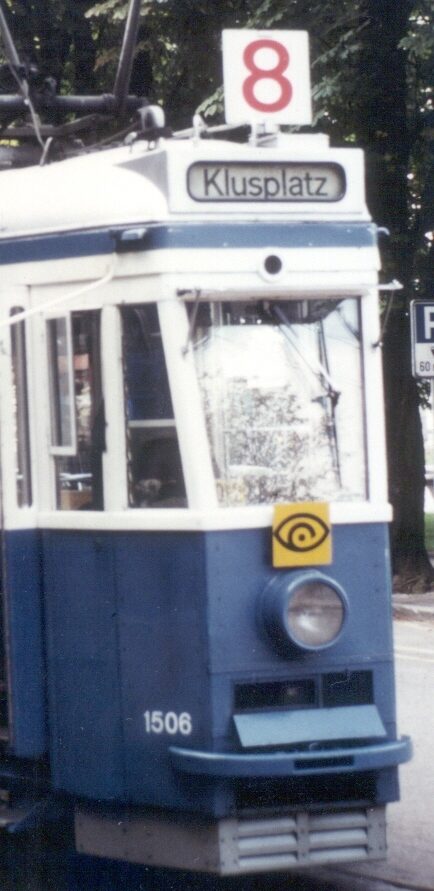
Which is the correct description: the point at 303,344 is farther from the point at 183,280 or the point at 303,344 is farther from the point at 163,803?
the point at 163,803

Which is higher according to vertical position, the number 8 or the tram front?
the number 8

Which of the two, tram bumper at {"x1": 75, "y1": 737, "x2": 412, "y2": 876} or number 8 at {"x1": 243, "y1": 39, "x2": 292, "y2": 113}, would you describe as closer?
tram bumper at {"x1": 75, "y1": 737, "x2": 412, "y2": 876}

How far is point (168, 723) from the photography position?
6828 millimetres

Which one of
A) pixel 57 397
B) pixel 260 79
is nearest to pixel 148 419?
pixel 57 397

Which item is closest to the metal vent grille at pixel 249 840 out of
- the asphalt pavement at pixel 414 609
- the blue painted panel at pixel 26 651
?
the blue painted panel at pixel 26 651

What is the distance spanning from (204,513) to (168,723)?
0.79 metres

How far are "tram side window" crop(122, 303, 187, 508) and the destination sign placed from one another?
1.69 feet

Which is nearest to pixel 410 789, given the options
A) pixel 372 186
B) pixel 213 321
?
pixel 213 321

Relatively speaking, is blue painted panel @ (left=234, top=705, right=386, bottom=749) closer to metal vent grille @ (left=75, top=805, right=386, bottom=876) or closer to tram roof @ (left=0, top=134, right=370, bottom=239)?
metal vent grille @ (left=75, top=805, right=386, bottom=876)

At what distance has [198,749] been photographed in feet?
22.0

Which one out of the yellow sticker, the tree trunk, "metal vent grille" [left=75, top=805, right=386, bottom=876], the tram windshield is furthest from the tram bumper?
the tree trunk

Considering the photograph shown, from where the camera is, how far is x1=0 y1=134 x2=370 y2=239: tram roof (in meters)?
6.94

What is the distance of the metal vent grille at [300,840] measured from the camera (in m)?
6.69

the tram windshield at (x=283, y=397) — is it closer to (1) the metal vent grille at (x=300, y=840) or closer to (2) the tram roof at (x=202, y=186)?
(2) the tram roof at (x=202, y=186)
